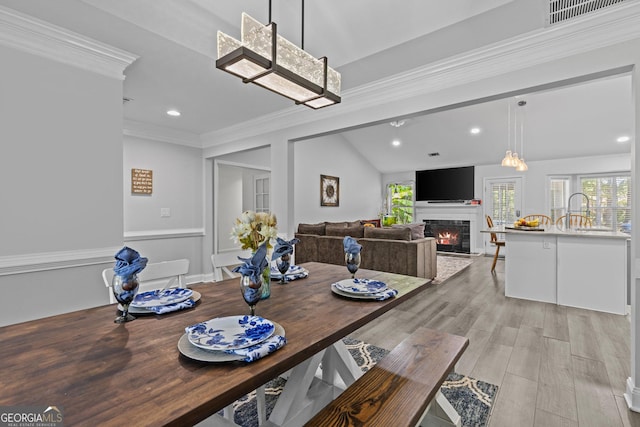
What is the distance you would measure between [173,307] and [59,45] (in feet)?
7.35

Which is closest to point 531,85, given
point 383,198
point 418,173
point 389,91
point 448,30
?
point 448,30

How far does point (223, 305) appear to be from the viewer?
4.68ft

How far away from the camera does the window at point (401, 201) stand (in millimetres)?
9194

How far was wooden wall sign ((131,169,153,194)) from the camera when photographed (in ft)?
14.3

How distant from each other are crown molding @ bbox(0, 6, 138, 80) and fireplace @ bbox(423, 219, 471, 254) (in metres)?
7.84

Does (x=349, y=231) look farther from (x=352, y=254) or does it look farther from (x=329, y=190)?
(x=352, y=254)

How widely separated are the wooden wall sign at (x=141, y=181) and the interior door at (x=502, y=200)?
7.69 m

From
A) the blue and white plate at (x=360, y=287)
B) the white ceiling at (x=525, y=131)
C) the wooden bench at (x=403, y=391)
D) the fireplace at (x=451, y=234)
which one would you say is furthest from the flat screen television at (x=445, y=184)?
the blue and white plate at (x=360, y=287)

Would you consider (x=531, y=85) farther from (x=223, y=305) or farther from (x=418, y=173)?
(x=418, y=173)

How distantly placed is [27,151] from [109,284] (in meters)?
1.23

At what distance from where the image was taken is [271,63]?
60.2 inches

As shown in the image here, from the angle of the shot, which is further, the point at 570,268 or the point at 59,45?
the point at 570,268

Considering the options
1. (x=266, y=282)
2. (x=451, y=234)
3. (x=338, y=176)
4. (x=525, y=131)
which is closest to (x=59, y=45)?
(x=266, y=282)

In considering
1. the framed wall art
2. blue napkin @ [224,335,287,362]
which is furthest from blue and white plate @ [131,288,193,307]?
the framed wall art
